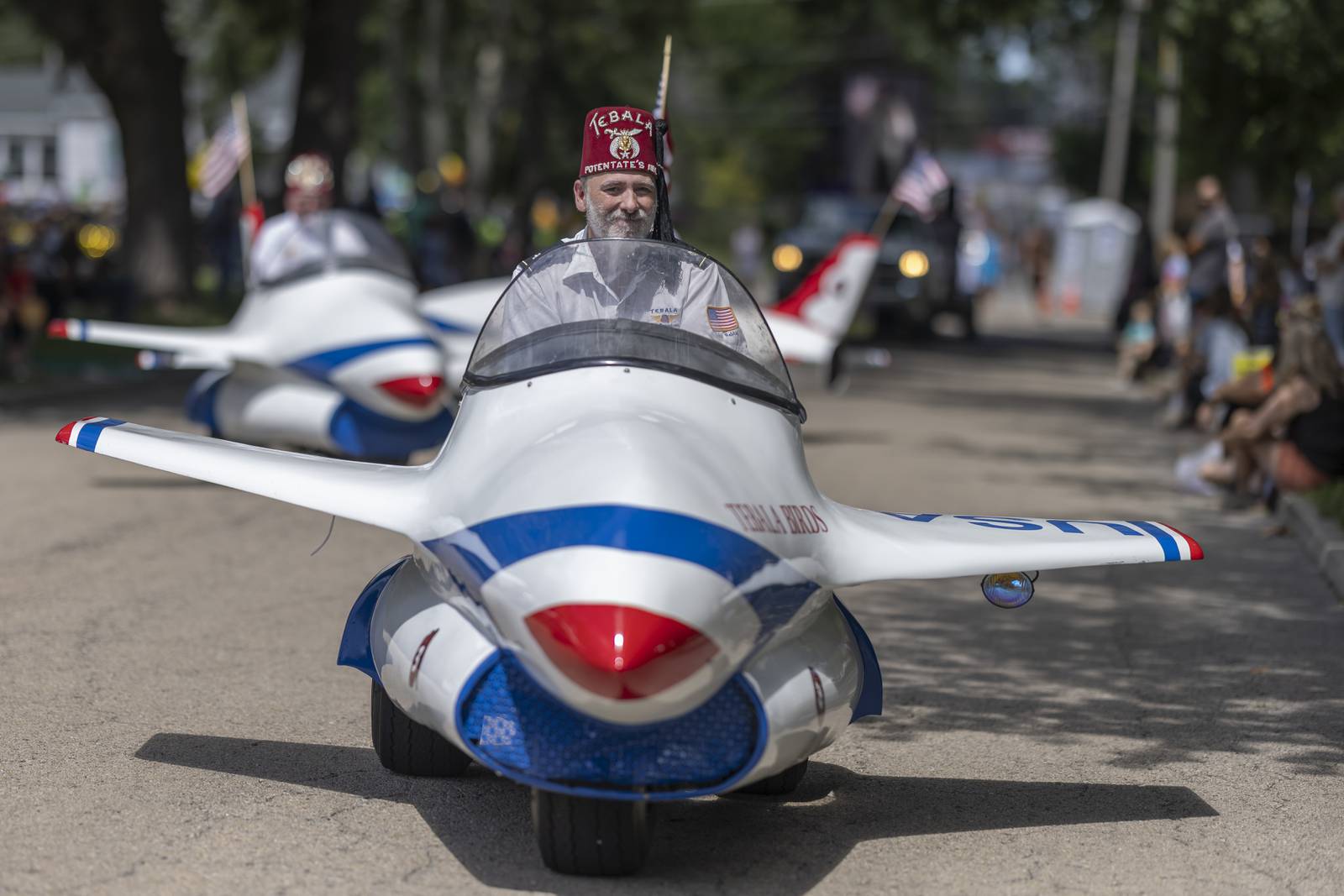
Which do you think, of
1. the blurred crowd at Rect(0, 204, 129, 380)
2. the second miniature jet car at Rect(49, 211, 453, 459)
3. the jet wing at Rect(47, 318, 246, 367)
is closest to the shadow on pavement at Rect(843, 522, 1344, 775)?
the second miniature jet car at Rect(49, 211, 453, 459)

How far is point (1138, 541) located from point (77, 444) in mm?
3150

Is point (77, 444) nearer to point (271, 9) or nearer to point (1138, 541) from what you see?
point (1138, 541)

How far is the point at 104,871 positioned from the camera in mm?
4863

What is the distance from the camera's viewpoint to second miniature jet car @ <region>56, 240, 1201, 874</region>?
4.50 m

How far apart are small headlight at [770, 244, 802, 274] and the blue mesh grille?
2499 cm

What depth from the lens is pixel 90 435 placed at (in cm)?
596

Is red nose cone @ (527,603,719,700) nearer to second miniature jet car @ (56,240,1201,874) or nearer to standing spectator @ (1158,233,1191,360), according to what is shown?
second miniature jet car @ (56,240,1201,874)

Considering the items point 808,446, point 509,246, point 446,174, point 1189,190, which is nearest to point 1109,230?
point 1189,190

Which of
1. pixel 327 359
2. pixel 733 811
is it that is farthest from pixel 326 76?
pixel 733 811

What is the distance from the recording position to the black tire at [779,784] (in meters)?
5.71

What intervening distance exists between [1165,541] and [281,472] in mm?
2551

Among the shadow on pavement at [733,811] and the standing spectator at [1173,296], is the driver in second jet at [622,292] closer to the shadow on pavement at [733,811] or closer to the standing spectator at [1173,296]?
the shadow on pavement at [733,811]

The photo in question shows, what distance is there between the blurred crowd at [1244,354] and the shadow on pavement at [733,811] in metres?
6.69

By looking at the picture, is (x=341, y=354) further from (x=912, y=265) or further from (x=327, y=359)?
(x=912, y=265)
